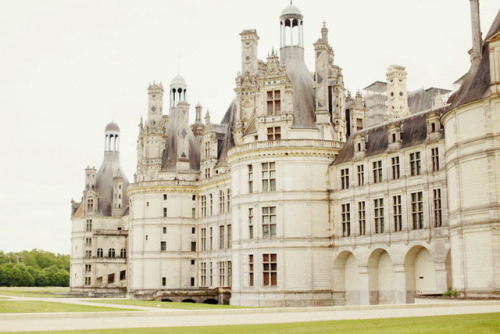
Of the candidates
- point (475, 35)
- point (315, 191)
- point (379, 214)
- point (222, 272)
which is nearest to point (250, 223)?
point (315, 191)

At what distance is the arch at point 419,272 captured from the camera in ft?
128

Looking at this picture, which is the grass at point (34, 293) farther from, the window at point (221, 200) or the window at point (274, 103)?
the window at point (274, 103)

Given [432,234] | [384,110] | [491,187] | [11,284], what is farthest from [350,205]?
[11,284]

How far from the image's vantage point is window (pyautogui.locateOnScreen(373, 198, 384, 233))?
42062 mm

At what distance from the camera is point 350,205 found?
4447cm

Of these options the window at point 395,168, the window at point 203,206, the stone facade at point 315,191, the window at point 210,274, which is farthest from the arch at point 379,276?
the window at point 203,206

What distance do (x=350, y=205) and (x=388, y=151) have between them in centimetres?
479

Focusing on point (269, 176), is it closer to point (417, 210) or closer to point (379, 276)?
point (379, 276)

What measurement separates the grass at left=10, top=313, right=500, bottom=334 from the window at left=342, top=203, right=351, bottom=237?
21732mm

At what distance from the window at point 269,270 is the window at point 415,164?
11295 millimetres

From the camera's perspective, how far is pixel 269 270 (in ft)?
151

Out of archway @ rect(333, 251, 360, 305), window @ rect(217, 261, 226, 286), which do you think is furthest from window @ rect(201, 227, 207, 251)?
archway @ rect(333, 251, 360, 305)

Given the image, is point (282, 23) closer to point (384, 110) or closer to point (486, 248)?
point (384, 110)

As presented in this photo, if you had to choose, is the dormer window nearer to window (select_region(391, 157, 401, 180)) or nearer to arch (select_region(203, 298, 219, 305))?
window (select_region(391, 157, 401, 180))
